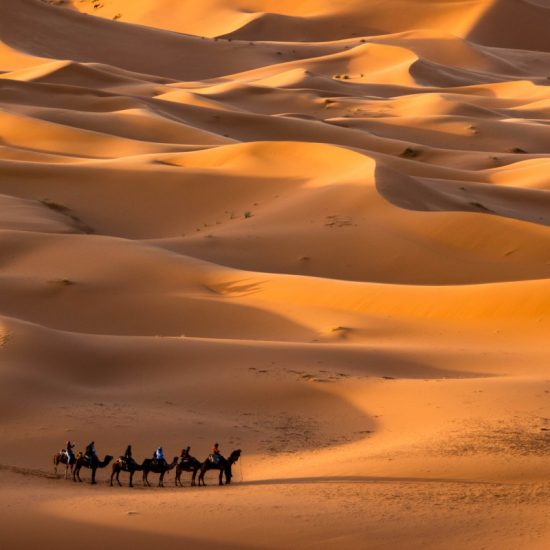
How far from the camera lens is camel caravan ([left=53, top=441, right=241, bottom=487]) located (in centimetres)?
852

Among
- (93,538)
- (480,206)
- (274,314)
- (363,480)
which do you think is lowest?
(93,538)

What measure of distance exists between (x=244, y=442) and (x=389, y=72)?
4144cm

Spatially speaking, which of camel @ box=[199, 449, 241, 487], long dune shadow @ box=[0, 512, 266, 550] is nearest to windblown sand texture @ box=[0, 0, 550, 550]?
long dune shadow @ box=[0, 512, 266, 550]

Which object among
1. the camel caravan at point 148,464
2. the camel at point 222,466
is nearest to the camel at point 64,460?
the camel caravan at point 148,464

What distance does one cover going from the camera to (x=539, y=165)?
29438 millimetres

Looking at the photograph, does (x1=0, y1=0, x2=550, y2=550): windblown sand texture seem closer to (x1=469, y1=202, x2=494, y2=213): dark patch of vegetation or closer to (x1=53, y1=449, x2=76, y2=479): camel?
(x1=469, y1=202, x2=494, y2=213): dark patch of vegetation

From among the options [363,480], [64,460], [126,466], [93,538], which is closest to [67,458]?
[64,460]

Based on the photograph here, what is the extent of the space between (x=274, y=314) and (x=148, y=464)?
7083 mm

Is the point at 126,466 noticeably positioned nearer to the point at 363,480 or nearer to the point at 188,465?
the point at 188,465

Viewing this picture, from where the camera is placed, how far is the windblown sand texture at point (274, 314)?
7785 mm

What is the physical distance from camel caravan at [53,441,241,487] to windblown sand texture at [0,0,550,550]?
0.49 feet

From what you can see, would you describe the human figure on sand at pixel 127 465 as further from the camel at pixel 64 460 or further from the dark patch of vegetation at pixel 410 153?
the dark patch of vegetation at pixel 410 153

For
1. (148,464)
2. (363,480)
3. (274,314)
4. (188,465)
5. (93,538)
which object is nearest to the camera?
(93,538)

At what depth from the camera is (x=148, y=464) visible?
28.0 ft
